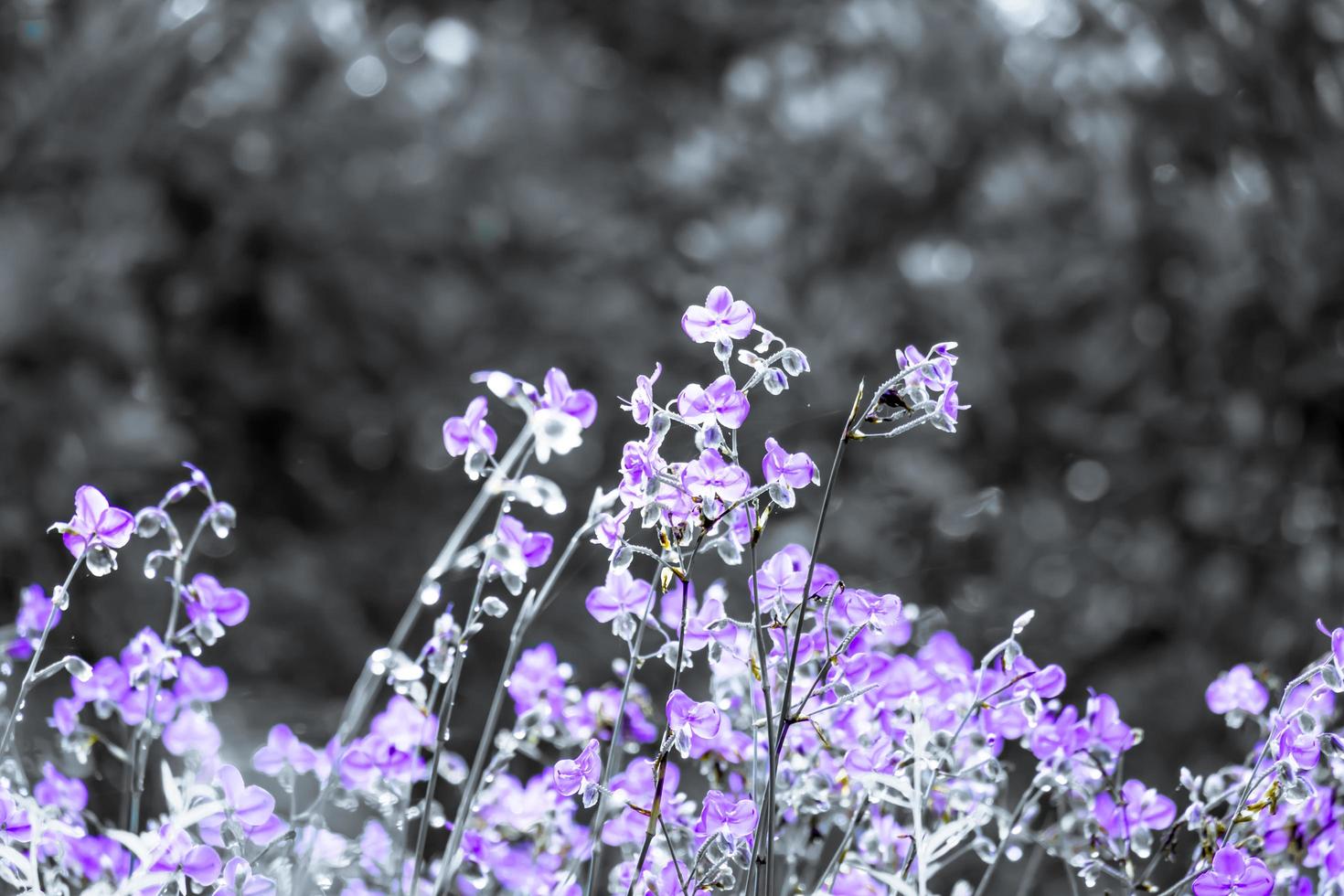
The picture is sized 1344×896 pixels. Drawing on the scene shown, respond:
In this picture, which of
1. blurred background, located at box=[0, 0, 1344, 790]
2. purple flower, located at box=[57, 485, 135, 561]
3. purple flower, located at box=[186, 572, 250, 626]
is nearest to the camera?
purple flower, located at box=[57, 485, 135, 561]

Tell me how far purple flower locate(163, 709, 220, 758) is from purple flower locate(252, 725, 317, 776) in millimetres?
45

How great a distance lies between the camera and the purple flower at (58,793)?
929mm

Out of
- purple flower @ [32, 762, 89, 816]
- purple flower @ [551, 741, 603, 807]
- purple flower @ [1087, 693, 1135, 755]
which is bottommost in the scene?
purple flower @ [551, 741, 603, 807]

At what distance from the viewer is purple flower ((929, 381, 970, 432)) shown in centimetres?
70

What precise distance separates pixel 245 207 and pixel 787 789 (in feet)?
8.65

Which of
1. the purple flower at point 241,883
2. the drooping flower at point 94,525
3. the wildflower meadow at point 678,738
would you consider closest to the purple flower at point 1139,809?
the wildflower meadow at point 678,738

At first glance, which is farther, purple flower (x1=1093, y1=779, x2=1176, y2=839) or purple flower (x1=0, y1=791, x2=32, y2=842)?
purple flower (x1=1093, y1=779, x2=1176, y2=839)

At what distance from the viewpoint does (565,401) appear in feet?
2.43

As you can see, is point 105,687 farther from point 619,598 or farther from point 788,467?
point 788,467

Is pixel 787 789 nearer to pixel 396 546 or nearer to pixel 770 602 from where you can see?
pixel 770 602

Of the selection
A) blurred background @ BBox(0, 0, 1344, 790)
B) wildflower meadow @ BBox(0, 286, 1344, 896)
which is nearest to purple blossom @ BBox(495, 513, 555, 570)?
Answer: wildflower meadow @ BBox(0, 286, 1344, 896)

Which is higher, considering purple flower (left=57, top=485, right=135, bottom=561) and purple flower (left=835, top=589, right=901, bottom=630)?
purple flower (left=835, top=589, right=901, bottom=630)

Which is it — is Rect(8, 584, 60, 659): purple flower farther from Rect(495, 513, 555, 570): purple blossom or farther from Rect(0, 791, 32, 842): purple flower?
Rect(495, 513, 555, 570): purple blossom

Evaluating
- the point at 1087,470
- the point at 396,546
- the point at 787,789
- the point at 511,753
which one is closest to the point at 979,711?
the point at 787,789
